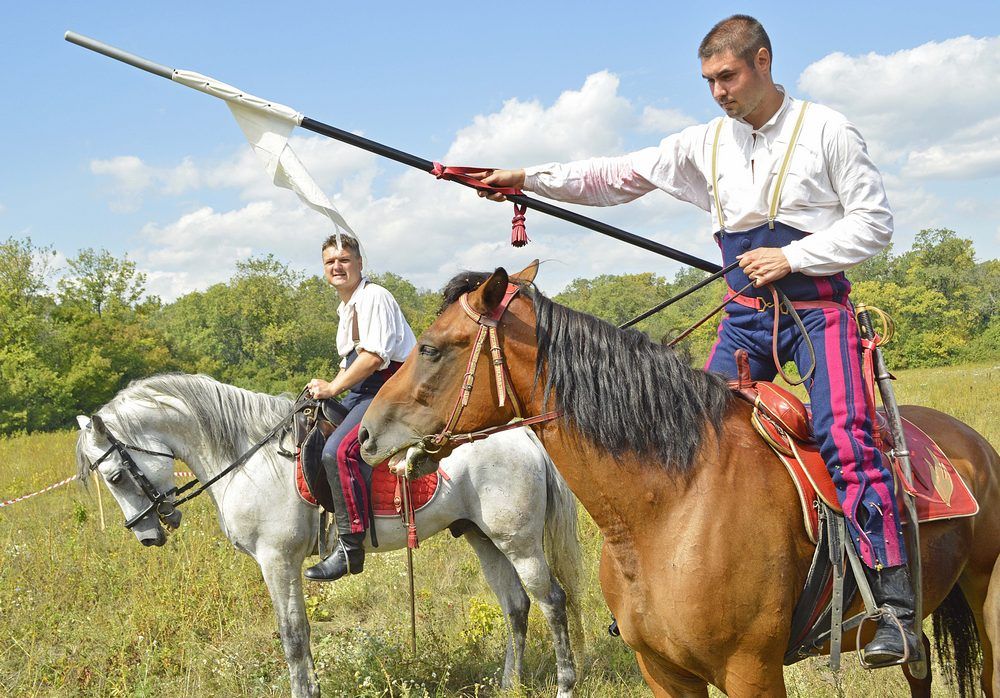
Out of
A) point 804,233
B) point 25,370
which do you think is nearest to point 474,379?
point 804,233

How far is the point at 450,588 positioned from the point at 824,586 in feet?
16.9

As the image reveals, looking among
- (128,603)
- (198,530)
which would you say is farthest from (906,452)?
(198,530)

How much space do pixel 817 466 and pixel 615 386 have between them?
2.81ft

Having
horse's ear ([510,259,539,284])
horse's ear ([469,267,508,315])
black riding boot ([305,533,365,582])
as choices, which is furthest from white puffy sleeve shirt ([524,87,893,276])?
black riding boot ([305,533,365,582])

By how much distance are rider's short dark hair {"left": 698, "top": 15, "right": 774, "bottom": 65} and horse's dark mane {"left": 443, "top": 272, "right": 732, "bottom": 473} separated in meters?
1.18

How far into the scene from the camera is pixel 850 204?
111 inches

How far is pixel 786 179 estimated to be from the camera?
2.89 meters

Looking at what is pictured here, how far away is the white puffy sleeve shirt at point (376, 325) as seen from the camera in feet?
16.8

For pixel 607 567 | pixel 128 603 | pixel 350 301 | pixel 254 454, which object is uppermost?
Answer: pixel 350 301

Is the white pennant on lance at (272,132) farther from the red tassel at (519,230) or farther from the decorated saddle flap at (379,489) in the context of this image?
the decorated saddle flap at (379,489)

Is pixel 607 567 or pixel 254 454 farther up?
pixel 254 454

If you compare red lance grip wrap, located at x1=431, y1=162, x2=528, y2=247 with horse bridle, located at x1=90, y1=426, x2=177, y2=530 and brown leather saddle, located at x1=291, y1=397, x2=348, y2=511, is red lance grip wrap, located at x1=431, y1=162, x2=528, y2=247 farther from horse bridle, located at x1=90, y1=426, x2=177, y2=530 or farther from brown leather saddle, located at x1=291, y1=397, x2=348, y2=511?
horse bridle, located at x1=90, y1=426, x2=177, y2=530

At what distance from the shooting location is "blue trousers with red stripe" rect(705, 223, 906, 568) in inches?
105

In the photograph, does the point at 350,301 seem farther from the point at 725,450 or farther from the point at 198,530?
the point at 198,530
